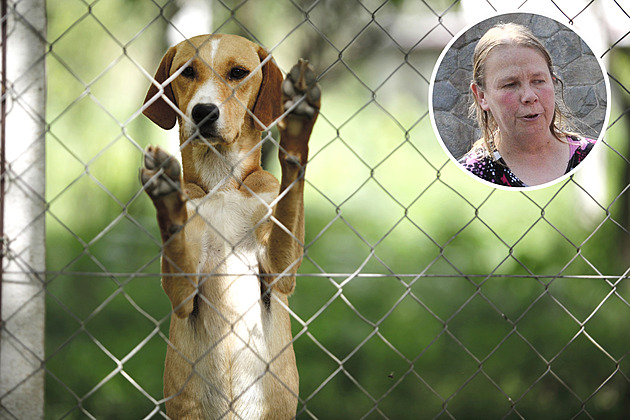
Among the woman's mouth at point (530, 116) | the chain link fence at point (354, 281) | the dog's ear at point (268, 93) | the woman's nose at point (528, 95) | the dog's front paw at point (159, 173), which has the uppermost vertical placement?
the dog's front paw at point (159, 173)

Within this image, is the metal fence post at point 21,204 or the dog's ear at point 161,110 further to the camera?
the dog's ear at point 161,110

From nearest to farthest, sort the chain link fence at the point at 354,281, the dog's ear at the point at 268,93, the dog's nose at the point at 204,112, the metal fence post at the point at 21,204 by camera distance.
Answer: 1. the metal fence post at the point at 21,204
2. the dog's nose at the point at 204,112
3. the dog's ear at the point at 268,93
4. the chain link fence at the point at 354,281

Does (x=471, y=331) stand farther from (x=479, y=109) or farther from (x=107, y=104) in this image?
(x=107, y=104)

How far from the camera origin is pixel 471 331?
4.40 metres

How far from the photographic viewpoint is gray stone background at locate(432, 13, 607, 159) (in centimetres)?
228

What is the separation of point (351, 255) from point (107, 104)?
234 cm

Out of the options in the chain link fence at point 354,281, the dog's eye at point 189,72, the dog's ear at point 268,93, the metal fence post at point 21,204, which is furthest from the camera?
the chain link fence at point 354,281

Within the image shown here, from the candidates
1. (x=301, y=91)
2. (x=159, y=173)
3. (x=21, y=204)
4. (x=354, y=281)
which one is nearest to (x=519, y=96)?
(x=301, y=91)

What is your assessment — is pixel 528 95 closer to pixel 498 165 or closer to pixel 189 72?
pixel 498 165

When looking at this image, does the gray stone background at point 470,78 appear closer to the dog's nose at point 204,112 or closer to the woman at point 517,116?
the woman at point 517,116

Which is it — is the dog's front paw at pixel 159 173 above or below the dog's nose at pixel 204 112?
above

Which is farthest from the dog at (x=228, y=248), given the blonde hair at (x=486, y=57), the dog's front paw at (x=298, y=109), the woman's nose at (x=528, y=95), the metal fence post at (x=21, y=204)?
the woman's nose at (x=528, y=95)

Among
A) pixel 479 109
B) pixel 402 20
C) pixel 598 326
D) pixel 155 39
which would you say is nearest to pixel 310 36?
pixel 155 39

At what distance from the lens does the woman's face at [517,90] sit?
2.25m
